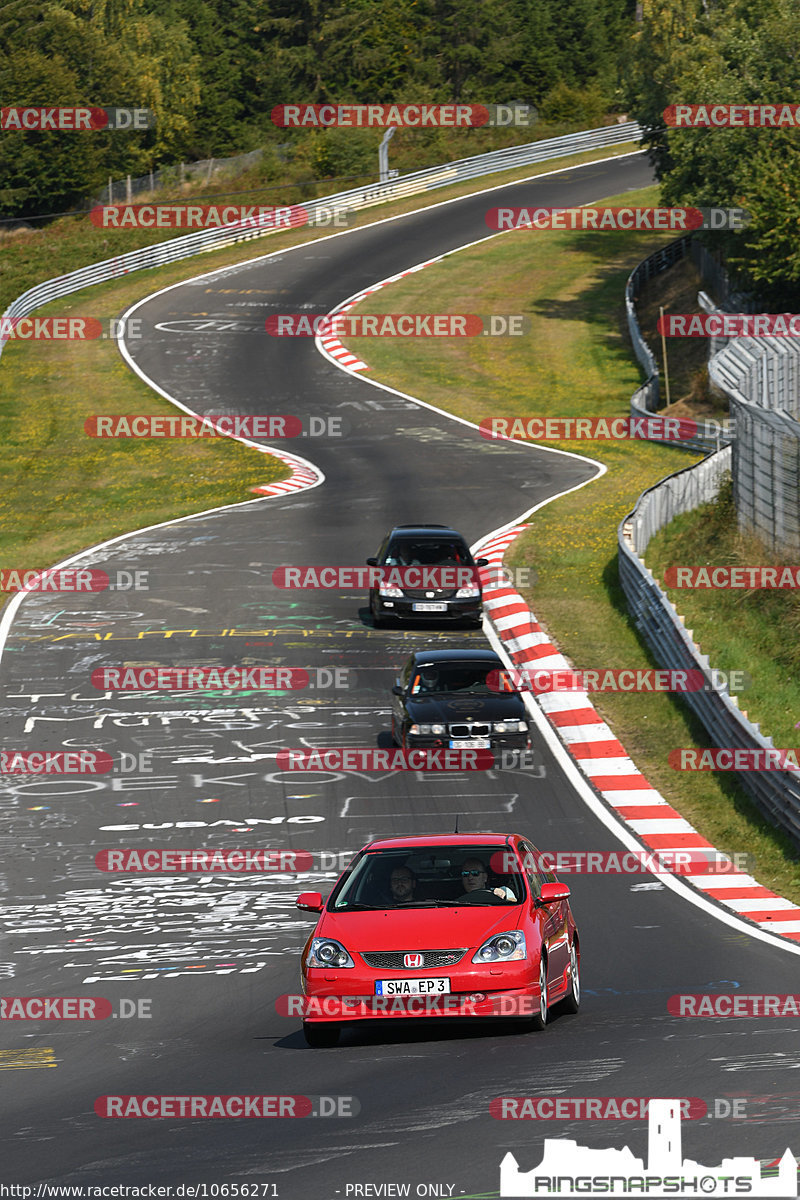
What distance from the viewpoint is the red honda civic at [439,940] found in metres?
10.8

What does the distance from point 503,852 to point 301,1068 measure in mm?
2383

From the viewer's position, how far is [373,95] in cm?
10638

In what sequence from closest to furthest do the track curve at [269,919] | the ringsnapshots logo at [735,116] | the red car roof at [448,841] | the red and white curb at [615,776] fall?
the track curve at [269,919], the red car roof at [448,841], the red and white curb at [615,776], the ringsnapshots logo at [735,116]

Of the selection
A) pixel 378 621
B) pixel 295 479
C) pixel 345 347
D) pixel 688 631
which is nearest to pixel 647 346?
pixel 345 347

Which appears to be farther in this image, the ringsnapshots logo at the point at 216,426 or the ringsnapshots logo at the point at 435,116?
the ringsnapshots logo at the point at 435,116

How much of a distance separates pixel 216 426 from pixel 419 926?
40.4 meters

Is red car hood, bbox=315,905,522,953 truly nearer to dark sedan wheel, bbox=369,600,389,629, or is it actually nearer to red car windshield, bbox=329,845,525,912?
red car windshield, bbox=329,845,525,912

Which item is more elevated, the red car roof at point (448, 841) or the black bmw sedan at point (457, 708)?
the red car roof at point (448, 841)

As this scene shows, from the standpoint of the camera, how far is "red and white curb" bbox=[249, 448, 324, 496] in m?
42.7

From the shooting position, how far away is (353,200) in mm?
79875

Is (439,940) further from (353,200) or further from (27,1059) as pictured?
(353,200)

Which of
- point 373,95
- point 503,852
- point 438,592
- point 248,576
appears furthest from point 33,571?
point 373,95

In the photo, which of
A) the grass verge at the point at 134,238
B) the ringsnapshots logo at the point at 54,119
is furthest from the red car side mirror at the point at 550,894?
the ringsnapshots logo at the point at 54,119

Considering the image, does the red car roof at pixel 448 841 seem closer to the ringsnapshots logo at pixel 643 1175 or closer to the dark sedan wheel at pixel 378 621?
the ringsnapshots logo at pixel 643 1175
